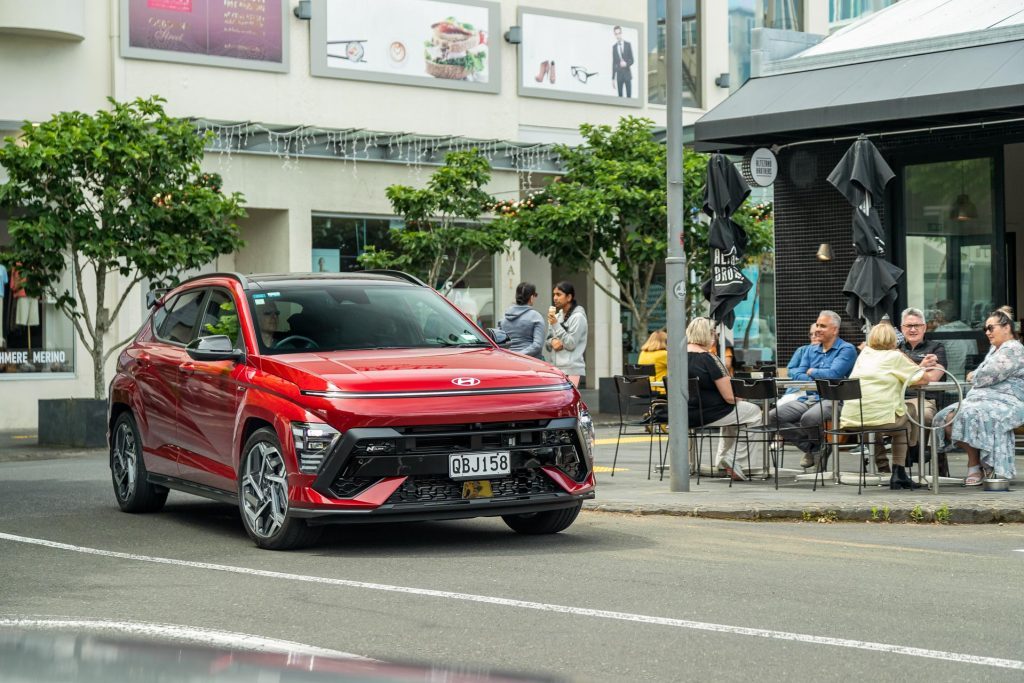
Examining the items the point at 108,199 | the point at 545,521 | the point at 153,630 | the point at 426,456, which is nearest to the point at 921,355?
the point at 545,521

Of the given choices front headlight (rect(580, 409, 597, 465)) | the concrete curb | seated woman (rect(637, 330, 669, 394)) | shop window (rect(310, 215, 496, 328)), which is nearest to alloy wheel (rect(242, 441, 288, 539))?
front headlight (rect(580, 409, 597, 465))

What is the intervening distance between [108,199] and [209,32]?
8.15m

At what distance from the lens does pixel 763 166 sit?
18609 millimetres

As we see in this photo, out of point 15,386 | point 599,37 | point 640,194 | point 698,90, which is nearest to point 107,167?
point 15,386

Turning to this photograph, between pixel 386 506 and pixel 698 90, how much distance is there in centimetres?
2782

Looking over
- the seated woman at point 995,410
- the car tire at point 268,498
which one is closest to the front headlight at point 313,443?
the car tire at point 268,498

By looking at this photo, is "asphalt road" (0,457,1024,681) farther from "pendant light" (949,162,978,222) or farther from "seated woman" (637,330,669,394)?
"pendant light" (949,162,978,222)

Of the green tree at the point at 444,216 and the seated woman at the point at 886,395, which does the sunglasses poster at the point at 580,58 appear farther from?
the seated woman at the point at 886,395

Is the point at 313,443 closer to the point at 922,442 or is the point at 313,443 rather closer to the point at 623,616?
the point at 623,616

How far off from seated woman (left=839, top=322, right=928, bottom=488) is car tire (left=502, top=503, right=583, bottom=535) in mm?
3401

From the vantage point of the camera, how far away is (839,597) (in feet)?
25.2

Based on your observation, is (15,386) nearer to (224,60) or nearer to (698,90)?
(224,60)

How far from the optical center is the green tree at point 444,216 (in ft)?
85.3

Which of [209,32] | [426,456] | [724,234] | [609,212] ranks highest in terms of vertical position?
[209,32]
